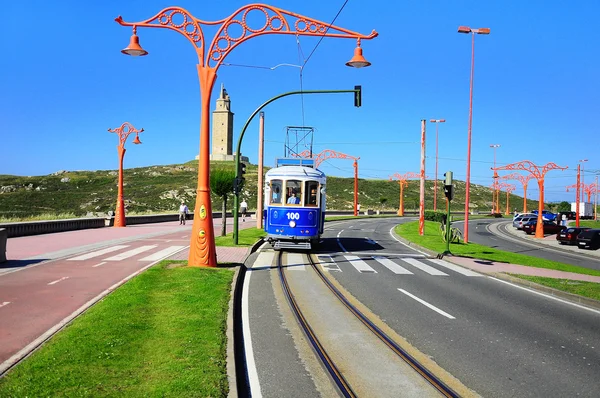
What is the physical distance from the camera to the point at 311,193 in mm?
22031

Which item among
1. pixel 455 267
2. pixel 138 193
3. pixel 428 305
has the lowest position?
pixel 455 267

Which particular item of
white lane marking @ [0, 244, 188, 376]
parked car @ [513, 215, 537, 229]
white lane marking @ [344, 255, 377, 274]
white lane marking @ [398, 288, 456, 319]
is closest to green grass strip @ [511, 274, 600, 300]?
white lane marking @ [398, 288, 456, 319]

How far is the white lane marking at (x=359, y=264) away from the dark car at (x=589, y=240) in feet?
80.5

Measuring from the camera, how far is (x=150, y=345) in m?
7.18

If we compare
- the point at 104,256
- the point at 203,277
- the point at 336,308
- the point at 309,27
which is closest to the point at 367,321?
the point at 336,308

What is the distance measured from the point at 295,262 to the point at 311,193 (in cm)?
369

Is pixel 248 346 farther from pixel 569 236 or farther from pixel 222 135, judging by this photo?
pixel 222 135

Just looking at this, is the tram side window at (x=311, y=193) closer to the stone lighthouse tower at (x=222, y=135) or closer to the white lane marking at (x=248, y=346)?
the white lane marking at (x=248, y=346)

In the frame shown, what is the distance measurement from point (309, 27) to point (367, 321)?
7.72m

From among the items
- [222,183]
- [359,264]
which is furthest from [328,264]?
[222,183]

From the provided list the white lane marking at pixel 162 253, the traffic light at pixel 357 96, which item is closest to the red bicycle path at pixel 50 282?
the white lane marking at pixel 162 253

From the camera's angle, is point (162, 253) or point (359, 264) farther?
point (162, 253)

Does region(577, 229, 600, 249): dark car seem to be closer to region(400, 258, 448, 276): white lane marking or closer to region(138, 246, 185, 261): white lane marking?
region(400, 258, 448, 276): white lane marking

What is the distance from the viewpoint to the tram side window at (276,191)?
22.2 metres
